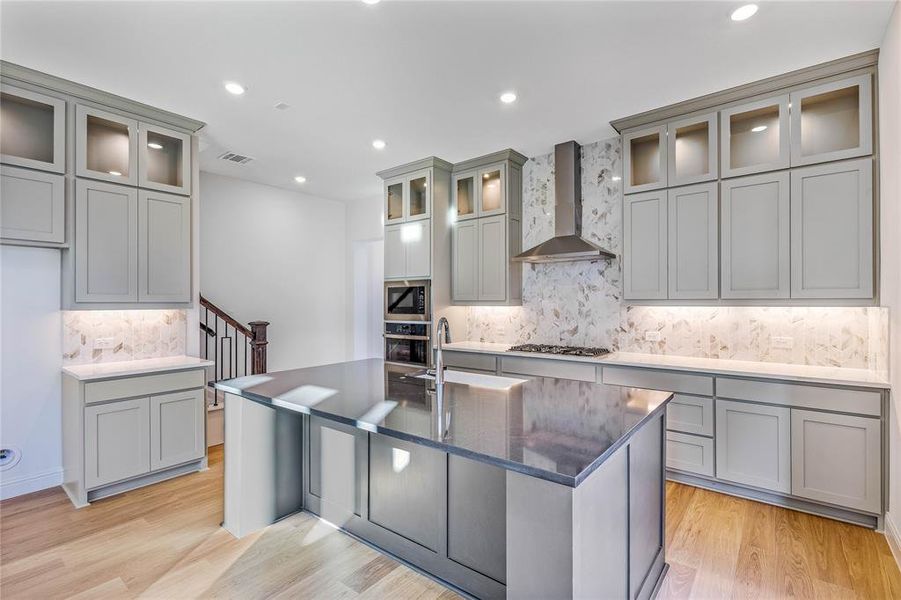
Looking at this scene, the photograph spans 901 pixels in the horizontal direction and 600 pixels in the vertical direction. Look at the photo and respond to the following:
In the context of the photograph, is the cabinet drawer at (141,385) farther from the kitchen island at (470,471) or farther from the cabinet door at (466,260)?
the cabinet door at (466,260)

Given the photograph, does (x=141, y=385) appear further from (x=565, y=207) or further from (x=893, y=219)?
(x=893, y=219)

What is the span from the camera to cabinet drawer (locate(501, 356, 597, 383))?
142 inches

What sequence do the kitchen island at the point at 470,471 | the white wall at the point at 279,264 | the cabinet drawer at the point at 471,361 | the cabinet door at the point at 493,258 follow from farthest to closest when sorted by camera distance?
the white wall at the point at 279,264, the cabinet door at the point at 493,258, the cabinet drawer at the point at 471,361, the kitchen island at the point at 470,471

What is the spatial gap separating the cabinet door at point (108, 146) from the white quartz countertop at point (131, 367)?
141 cm

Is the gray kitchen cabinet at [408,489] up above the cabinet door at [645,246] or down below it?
below

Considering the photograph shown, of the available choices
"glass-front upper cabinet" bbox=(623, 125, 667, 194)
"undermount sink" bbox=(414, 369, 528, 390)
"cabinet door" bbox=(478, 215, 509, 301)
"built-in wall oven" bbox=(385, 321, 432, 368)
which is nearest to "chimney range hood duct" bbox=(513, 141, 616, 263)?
"cabinet door" bbox=(478, 215, 509, 301)

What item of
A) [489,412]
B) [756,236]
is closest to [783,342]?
[756,236]

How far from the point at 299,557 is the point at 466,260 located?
3242 millimetres

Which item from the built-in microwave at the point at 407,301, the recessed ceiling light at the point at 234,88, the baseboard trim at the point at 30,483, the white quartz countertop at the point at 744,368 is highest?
the recessed ceiling light at the point at 234,88

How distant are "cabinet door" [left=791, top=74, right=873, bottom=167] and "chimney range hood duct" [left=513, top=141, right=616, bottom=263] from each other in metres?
1.57

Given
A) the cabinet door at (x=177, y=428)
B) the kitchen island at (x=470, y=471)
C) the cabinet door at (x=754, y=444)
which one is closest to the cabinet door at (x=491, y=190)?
the kitchen island at (x=470, y=471)

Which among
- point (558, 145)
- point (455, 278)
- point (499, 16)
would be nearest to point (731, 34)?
point (499, 16)

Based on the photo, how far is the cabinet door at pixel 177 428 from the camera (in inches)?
125

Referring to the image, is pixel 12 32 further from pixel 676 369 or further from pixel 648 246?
pixel 676 369
